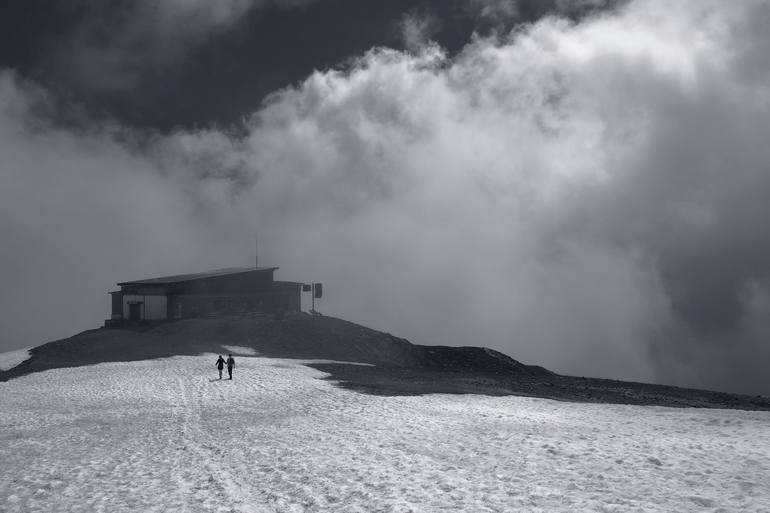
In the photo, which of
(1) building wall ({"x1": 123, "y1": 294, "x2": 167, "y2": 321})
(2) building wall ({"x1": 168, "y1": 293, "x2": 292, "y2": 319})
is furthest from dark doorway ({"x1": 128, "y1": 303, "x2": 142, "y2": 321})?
(2) building wall ({"x1": 168, "y1": 293, "x2": 292, "y2": 319})

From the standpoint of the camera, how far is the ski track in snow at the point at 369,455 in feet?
38.8

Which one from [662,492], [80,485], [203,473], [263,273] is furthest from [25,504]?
[263,273]

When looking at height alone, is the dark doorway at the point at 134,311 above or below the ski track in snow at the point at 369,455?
above

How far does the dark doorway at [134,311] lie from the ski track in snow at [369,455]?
96.9ft

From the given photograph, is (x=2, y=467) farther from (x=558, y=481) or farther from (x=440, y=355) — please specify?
(x=440, y=355)

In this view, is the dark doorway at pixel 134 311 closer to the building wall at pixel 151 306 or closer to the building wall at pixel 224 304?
the building wall at pixel 151 306

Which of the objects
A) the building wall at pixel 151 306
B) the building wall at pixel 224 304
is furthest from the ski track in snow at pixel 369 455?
the building wall at pixel 224 304

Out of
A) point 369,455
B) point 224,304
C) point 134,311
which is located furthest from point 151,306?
point 369,455

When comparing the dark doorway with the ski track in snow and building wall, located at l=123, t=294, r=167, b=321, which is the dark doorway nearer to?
building wall, located at l=123, t=294, r=167, b=321

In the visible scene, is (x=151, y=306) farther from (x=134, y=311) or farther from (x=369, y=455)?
(x=369, y=455)

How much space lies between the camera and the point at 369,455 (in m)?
15.2

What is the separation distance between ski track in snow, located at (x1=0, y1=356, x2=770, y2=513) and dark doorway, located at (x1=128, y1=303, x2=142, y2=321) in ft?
96.9

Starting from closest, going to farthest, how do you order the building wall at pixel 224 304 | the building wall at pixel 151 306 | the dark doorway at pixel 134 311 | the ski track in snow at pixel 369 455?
the ski track in snow at pixel 369 455 → the building wall at pixel 151 306 → the building wall at pixel 224 304 → the dark doorway at pixel 134 311

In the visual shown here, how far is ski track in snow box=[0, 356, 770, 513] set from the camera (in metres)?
11.8
